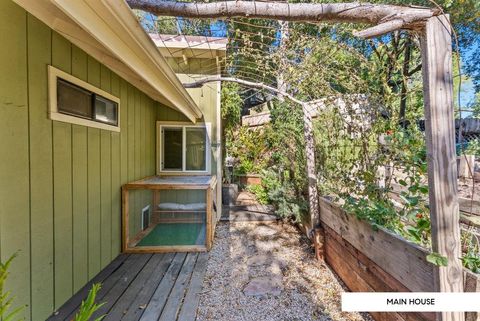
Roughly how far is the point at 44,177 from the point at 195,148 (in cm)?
301

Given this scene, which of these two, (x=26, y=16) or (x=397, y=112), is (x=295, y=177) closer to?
(x=397, y=112)

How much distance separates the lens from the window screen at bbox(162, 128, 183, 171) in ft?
15.8

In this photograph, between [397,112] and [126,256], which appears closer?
[397,112]

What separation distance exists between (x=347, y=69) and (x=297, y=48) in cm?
90

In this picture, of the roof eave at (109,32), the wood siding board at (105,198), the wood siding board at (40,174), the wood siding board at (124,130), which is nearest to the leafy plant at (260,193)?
the wood siding board at (124,130)

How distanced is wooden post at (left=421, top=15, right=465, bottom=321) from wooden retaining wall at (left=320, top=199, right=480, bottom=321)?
3.4 inches

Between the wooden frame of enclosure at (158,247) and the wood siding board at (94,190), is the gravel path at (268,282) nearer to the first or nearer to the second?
the wooden frame of enclosure at (158,247)

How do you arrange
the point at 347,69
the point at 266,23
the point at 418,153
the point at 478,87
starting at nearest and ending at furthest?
1. the point at 418,153
2. the point at 347,69
3. the point at 266,23
4. the point at 478,87

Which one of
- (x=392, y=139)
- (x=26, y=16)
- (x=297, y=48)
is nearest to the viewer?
(x=26, y=16)

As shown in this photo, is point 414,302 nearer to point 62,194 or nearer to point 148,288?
point 148,288

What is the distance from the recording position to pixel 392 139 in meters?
1.91

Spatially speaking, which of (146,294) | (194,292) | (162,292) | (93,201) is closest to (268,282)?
(194,292)

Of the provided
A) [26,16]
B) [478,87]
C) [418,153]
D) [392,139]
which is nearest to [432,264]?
[418,153]

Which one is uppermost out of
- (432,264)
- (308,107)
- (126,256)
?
(308,107)
